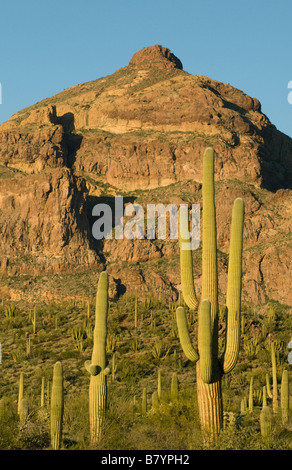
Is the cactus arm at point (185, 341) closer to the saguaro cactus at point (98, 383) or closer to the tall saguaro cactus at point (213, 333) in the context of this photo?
the tall saguaro cactus at point (213, 333)

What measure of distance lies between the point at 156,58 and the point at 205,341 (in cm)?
10314

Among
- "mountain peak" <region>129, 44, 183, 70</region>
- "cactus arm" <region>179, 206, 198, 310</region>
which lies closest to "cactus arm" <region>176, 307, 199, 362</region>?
"cactus arm" <region>179, 206, 198, 310</region>

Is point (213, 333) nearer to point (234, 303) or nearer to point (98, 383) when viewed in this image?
point (234, 303)

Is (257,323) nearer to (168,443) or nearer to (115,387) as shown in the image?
(115,387)

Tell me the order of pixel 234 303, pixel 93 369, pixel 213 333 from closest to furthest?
1. pixel 234 303
2. pixel 213 333
3. pixel 93 369

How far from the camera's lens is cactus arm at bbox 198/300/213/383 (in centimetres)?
1764

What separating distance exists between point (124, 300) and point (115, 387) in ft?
83.1

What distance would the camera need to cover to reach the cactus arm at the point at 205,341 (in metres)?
17.6

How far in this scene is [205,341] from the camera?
17.8 m

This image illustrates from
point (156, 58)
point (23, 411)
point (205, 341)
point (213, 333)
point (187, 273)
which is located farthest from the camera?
point (156, 58)

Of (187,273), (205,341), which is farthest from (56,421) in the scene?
(187,273)

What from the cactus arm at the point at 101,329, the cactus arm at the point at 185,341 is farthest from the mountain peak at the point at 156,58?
the cactus arm at the point at 185,341

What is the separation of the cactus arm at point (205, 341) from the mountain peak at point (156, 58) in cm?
9844

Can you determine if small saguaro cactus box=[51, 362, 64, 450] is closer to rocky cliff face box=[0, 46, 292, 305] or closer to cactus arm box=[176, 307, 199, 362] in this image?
cactus arm box=[176, 307, 199, 362]
